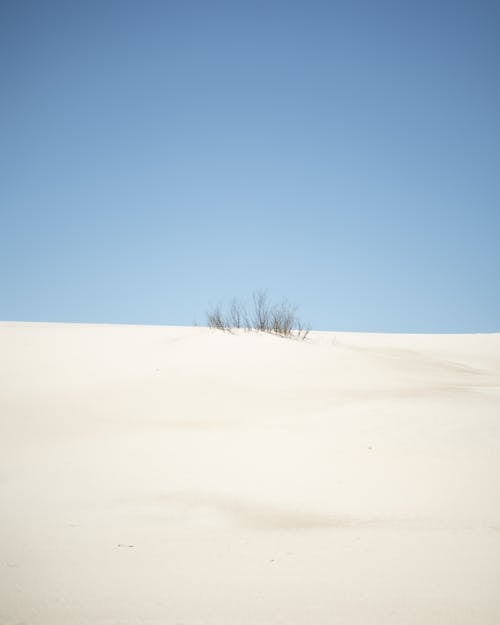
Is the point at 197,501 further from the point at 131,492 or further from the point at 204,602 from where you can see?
the point at 204,602

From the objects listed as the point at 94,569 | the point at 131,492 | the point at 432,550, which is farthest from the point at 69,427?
the point at 432,550

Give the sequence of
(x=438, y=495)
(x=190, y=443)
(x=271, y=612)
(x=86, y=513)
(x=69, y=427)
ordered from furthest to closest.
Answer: (x=69, y=427), (x=190, y=443), (x=438, y=495), (x=86, y=513), (x=271, y=612)

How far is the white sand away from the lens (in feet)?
5.60

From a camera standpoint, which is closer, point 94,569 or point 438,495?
point 94,569

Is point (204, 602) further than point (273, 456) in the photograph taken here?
No

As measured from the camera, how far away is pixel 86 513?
2.60 metres

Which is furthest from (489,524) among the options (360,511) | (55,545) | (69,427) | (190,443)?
(69,427)

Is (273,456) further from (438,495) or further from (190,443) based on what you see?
(438,495)

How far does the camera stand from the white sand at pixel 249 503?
67.2 inches

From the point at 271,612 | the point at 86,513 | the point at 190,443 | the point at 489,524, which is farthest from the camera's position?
the point at 190,443

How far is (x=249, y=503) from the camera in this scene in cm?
274

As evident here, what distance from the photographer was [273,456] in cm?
364

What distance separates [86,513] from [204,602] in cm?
119

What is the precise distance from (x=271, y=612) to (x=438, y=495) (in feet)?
5.21
